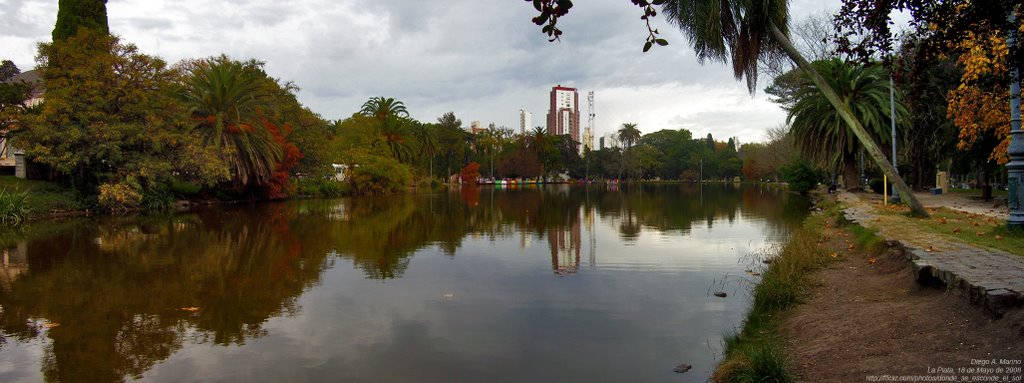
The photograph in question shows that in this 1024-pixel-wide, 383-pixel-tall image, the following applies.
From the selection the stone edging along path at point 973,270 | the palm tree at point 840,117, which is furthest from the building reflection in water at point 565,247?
the palm tree at point 840,117

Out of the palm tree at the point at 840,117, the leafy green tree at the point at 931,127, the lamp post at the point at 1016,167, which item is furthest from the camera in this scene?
the palm tree at the point at 840,117

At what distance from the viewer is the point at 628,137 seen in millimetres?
119312

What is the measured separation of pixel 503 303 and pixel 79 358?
485 cm

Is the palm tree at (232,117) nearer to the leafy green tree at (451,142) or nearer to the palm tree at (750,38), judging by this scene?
the palm tree at (750,38)

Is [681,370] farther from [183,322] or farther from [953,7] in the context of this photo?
[183,322]

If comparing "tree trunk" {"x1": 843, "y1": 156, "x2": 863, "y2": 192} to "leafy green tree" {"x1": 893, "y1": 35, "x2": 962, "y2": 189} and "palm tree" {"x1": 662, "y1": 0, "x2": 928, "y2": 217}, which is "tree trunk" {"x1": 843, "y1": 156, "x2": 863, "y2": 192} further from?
"palm tree" {"x1": 662, "y1": 0, "x2": 928, "y2": 217}

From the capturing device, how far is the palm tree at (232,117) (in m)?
31.4

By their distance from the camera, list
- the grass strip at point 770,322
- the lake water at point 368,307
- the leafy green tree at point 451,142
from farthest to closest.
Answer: the leafy green tree at point 451,142, the lake water at point 368,307, the grass strip at point 770,322

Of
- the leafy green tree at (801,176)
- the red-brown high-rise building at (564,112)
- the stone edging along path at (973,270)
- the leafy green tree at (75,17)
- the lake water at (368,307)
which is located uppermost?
the red-brown high-rise building at (564,112)

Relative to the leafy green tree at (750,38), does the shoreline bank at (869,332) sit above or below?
below

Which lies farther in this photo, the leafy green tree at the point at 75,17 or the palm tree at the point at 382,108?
the palm tree at the point at 382,108

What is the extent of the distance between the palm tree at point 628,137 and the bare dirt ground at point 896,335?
370 feet

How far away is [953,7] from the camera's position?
15.5 feet

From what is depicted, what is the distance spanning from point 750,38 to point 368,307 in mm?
11867
